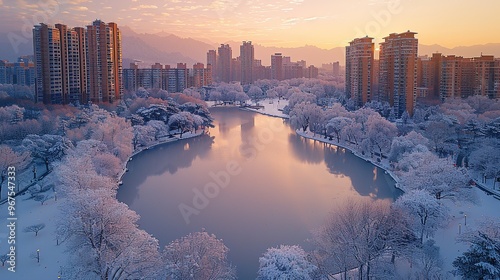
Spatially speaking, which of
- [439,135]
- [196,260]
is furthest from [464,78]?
[196,260]

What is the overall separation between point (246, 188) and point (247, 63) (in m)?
28.8

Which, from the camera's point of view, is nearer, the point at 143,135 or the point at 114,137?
the point at 114,137

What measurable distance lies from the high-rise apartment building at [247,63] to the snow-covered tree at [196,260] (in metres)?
31.5

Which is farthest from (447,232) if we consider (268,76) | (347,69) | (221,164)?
(268,76)

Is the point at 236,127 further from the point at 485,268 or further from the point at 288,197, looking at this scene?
the point at 485,268

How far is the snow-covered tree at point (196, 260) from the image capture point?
3195mm

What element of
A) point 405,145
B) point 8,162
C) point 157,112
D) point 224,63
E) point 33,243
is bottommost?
point 33,243

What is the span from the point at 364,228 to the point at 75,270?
269cm

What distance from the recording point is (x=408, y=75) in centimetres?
1354

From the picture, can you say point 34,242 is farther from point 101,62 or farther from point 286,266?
point 101,62

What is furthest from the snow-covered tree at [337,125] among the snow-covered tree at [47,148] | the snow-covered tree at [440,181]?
the snow-covered tree at [47,148]

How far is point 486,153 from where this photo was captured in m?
6.95

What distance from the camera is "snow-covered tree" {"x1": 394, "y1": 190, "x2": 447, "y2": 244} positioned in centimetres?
443

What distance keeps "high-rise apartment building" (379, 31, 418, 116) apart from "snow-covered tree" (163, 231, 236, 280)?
11.8 m
